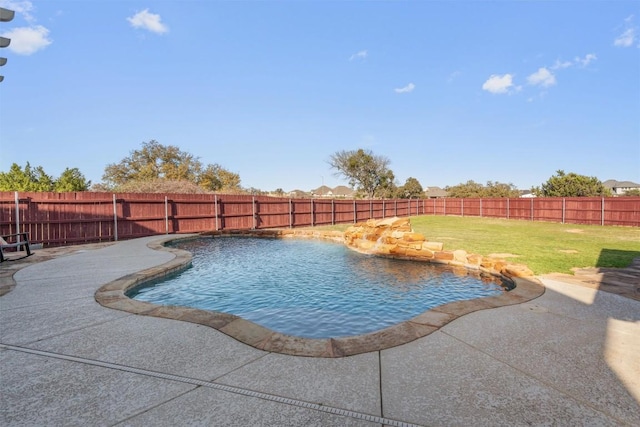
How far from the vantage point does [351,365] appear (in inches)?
96.7

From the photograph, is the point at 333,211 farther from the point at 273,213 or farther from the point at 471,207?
the point at 471,207

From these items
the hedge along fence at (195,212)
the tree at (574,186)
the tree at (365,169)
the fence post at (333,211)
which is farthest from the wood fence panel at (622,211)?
the tree at (365,169)

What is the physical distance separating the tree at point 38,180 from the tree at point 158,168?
304 cm

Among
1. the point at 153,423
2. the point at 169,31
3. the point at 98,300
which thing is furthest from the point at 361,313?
the point at 169,31

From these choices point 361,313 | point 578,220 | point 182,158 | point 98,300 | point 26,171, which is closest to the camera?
A: point 98,300

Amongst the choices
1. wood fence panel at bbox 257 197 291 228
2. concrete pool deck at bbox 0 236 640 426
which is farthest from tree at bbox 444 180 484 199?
concrete pool deck at bbox 0 236 640 426

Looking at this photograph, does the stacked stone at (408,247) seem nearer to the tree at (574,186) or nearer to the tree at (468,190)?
the tree at (574,186)

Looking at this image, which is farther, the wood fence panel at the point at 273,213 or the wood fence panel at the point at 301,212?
the wood fence panel at the point at 301,212

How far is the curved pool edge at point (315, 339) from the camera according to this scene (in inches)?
109

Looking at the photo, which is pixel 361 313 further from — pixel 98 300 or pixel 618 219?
pixel 618 219

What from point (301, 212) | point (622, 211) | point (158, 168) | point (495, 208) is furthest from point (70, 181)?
point (622, 211)

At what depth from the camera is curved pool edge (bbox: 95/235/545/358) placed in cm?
277

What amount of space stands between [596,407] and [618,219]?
22.9 metres

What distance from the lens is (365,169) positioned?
4753 centimetres
